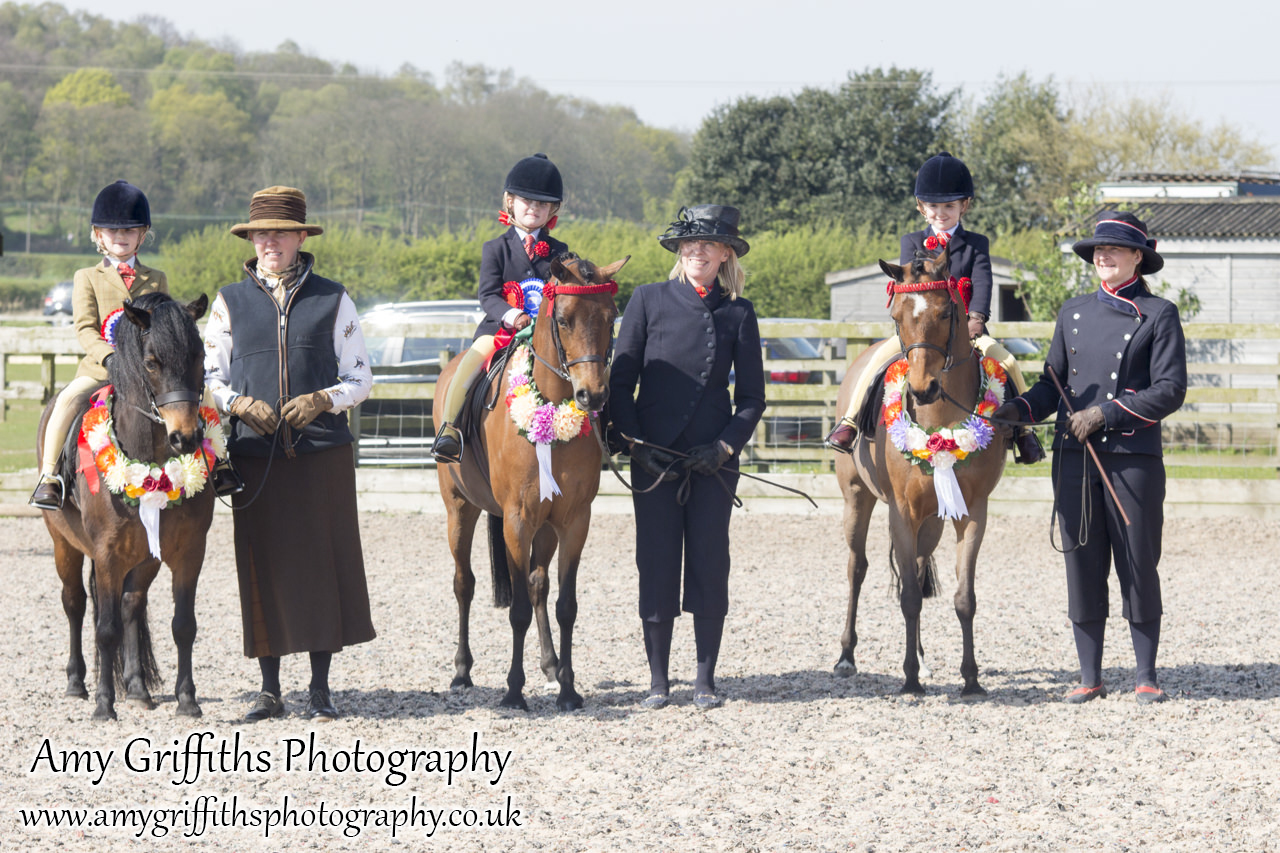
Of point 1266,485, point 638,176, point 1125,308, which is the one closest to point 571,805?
point 1125,308

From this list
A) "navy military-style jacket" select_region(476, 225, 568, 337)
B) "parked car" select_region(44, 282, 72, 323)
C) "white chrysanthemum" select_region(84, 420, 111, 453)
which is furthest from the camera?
"parked car" select_region(44, 282, 72, 323)

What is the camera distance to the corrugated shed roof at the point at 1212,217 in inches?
789

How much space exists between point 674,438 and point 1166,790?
2.37 meters

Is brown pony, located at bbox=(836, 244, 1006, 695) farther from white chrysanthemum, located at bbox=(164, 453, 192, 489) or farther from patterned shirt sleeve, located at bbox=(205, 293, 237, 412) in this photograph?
white chrysanthemum, located at bbox=(164, 453, 192, 489)

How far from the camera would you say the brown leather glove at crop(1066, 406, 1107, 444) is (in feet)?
17.6

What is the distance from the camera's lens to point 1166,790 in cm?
427

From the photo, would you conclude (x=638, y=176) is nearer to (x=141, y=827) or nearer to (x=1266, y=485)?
(x=1266, y=485)

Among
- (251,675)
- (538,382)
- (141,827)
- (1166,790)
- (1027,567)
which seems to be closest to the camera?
(141,827)

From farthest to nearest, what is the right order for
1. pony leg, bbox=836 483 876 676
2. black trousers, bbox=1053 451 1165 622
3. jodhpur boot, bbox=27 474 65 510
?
pony leg, bbox=836 483 876 676 < black trousers, bbox=1053 451 1165 622 < jodhpur boot, bbox=27 474 65 510

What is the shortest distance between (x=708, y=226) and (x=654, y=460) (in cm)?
104

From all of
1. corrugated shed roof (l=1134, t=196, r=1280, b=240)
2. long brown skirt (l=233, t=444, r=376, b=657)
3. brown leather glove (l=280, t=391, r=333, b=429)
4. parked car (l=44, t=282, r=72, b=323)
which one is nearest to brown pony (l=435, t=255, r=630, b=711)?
long brown skirt (l=233, t=444, r=376, b=657)

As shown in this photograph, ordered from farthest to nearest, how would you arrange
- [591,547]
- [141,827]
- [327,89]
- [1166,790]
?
[327,89] < [591,547] < [1166,790] < [141,827]

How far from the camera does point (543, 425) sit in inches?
210

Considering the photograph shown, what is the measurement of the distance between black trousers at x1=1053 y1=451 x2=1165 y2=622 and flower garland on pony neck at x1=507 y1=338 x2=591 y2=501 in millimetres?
2186
